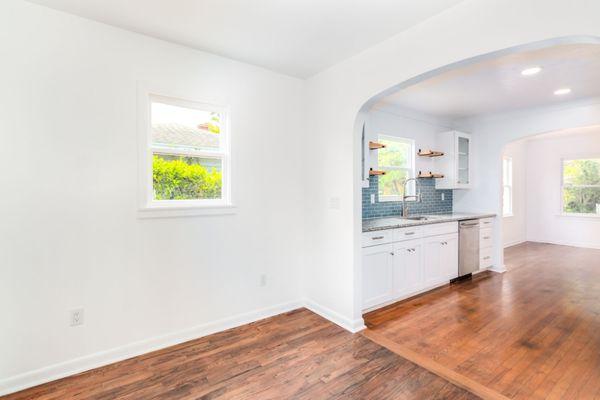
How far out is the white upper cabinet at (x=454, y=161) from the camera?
16.6 feet

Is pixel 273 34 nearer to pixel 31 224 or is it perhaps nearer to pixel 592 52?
pixel 31 224

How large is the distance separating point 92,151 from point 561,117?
6.06 meters

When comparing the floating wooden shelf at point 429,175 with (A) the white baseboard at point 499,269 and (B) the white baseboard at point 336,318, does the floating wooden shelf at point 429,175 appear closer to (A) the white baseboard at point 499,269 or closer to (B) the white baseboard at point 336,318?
(A) the white baseboard at point 499,269

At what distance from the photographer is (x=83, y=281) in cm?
232

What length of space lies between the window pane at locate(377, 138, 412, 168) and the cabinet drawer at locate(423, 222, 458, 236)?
1153 millimetres

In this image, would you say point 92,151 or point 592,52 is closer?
point 92,151

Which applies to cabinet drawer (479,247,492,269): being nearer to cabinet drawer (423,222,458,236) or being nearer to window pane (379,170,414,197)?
cabinet drawer (423,222,458,236)

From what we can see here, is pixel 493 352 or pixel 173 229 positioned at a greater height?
pixel 173 229

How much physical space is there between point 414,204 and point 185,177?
12.1ft

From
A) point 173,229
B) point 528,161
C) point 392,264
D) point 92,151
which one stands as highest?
point 528,161

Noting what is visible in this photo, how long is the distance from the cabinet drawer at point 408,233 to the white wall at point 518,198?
4598mm

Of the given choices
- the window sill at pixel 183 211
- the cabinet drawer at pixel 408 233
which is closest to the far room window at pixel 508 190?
the cabinet drawer at pixel 408 233

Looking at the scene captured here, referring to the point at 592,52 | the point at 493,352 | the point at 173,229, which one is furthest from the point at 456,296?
the point at 173,229

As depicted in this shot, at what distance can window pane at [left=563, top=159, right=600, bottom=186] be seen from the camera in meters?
6.71
